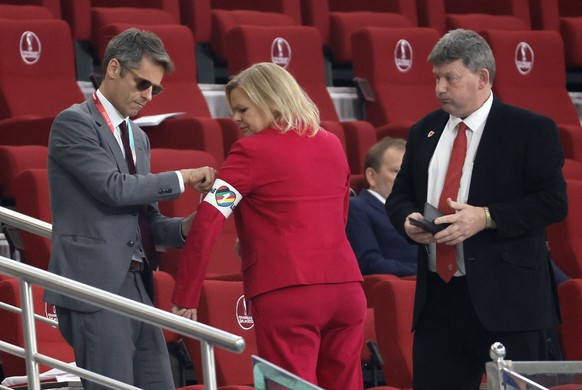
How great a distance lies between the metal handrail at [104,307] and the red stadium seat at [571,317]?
1.25 meters

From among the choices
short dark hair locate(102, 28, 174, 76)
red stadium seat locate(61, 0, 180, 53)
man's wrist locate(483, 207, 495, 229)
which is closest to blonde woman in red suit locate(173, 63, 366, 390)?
short dark hair locate(102, 28, 174, 76)

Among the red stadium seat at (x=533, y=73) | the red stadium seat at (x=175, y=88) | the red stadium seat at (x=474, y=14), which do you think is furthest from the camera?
the red stadium seat at (x=474, y=14)

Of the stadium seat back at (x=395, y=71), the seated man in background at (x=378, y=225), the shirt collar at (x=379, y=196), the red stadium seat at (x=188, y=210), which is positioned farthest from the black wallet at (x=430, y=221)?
the stadium seat back at (x=395, y=71)

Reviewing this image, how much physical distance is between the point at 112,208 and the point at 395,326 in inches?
36.4

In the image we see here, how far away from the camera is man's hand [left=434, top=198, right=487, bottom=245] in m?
1.92

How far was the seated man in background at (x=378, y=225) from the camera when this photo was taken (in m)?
2.95

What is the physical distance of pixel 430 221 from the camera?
1960 mm

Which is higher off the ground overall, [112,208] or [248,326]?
[112,208]

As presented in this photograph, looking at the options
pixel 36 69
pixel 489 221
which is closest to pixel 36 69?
pixel 36 69

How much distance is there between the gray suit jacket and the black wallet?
39 centimetres

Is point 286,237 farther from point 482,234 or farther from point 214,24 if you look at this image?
point 214,24

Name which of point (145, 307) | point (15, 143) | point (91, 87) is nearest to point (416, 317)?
point (145, 307)

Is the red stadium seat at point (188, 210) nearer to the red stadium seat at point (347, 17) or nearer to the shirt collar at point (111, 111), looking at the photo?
the shirt collar at point (111, 111)

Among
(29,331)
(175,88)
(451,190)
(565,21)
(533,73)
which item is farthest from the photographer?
(565,21)
